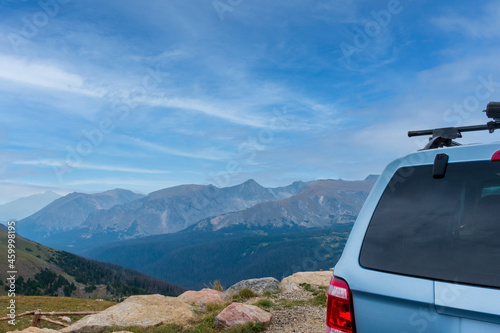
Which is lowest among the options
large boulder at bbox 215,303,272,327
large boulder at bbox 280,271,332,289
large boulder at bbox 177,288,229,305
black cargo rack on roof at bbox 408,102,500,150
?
large boulder at bbox 177,288,229,305

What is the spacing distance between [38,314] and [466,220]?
59.0ft

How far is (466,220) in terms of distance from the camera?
8.17 feet

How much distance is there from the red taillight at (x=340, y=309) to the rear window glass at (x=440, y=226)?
27 centimetres

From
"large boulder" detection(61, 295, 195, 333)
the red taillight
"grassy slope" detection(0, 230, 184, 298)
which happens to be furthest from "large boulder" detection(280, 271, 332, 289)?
"grassy slope" detection(0, 230, 184, 298)

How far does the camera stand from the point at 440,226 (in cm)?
242

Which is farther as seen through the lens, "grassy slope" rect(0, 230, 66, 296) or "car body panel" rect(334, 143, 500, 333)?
"grassy slope" rect(0, 230, 66, 296)

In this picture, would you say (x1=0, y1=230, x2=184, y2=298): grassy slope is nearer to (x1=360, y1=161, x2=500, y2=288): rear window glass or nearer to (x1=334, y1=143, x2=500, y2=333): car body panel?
(x1=334, y1=143, x2=500, y2=333): car body panel

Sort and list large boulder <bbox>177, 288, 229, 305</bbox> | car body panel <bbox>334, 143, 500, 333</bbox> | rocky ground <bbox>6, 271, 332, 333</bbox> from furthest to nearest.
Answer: large boulder <bbox>177, 288, 229, 305</bbox>
rocky ground <bbox>6, 271, 332, 333</bbox>
car body panel <bbox>334, 143, 500, 333</bbox>

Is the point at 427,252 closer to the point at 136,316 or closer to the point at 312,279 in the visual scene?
the point at 136,316

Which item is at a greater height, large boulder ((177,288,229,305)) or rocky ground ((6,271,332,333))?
rocky ground ((6,271,332,333))

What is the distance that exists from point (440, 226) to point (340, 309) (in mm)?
996

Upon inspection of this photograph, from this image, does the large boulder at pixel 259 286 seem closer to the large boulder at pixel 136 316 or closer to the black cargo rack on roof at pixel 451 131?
the large boulder at pixel 136 316

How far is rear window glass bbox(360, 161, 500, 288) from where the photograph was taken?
2197 mm

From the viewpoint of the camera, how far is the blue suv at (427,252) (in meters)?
2.09
